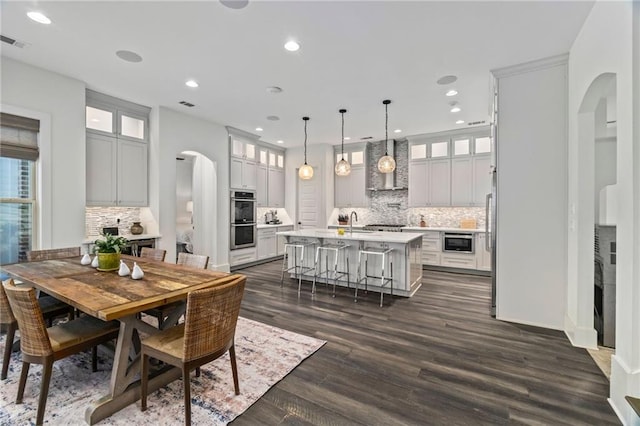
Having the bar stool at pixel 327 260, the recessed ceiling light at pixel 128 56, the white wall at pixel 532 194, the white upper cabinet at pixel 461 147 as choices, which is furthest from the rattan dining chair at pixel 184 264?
the white upper cabinet at pixel 461 147

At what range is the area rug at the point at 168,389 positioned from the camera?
1871 millimetres

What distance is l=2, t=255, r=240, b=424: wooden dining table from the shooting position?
1.79 m

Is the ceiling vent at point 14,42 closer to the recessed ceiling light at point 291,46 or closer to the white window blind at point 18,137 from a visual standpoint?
the white window blind at point 18,137

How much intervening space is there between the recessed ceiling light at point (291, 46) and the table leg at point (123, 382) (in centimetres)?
286

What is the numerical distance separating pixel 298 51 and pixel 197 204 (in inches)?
167

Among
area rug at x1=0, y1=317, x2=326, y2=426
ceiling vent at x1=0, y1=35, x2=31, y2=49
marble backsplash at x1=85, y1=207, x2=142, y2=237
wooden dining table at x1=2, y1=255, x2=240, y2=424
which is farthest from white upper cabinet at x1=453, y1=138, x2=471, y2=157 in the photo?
ceiling vent at x1=0, y1=35, x2=31, y2=49

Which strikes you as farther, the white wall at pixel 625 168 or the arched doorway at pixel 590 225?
the arched doorway at pixel 590 225

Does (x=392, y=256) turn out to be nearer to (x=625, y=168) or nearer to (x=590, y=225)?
(x=590, y=225)

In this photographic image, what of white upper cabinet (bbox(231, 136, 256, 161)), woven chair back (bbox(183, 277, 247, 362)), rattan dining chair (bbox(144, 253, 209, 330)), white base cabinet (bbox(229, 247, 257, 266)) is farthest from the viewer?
white upper cabinet (bbox(231, 136, 256, 161))

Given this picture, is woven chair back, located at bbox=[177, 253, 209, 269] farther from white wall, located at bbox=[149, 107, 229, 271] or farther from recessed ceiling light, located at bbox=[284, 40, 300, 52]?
recessed ceiling light, located at bbox=[284, 40, 300, 52]

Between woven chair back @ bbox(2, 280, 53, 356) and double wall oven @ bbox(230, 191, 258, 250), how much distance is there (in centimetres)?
438

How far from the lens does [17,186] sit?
3.52 meters

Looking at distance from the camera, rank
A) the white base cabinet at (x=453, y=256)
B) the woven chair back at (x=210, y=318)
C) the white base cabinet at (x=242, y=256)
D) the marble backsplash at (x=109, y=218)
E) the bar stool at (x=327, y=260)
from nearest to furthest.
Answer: the woven chair back at (x=210, y=318), the marble backsplash at (x=109, y=218), the bar stool at (x=327, y=260), the white base cabinet at (x=453, y=256), the white base cabinet at (x=242, y=256)

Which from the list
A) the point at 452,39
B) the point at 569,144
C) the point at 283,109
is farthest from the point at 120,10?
the point at 569,144
